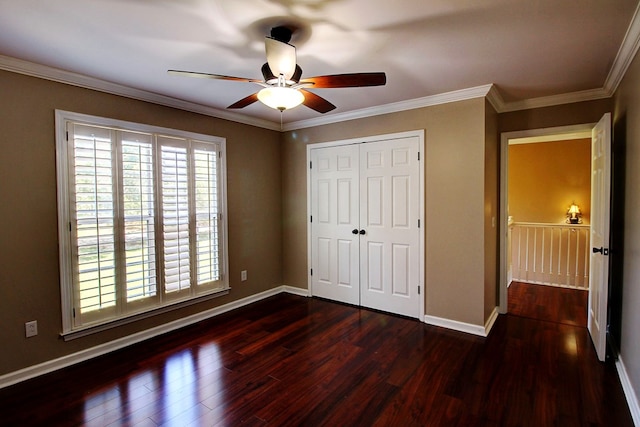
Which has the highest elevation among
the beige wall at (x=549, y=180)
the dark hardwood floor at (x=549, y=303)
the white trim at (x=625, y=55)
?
the white trim at (x=625, y=55)

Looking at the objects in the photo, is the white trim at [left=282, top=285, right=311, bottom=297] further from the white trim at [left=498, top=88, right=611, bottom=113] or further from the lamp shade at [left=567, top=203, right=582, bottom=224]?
the lamp shade at [left=567, top=203, right=582, bottom=224]

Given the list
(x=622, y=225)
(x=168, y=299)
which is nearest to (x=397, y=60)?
(x=622, y=225)

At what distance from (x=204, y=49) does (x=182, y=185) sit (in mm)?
1586

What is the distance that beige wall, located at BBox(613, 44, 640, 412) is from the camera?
2.11 meters

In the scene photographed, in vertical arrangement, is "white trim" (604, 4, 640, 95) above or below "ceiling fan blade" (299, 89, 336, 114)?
above

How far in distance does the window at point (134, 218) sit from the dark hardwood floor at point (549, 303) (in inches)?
149

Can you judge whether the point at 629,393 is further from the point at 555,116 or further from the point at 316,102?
the point at 316,102

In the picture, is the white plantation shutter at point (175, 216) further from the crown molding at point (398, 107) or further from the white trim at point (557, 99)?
the white trim at point (557, 99)

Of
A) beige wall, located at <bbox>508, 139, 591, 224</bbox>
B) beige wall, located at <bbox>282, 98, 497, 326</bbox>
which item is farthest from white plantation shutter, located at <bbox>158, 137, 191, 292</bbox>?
beige wall, located at <bbox>508, 139, 591, 224</bbox>

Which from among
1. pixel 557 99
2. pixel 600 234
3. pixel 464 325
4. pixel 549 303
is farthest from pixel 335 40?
pixel 549 303

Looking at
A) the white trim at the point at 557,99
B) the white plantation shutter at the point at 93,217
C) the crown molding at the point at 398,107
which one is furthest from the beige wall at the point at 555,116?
the white plantation shutter at the point at 93,217

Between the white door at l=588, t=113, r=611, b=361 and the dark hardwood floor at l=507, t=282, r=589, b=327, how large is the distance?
0.72 m

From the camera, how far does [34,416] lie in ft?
6.86

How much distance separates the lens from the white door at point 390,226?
3.63 metres
